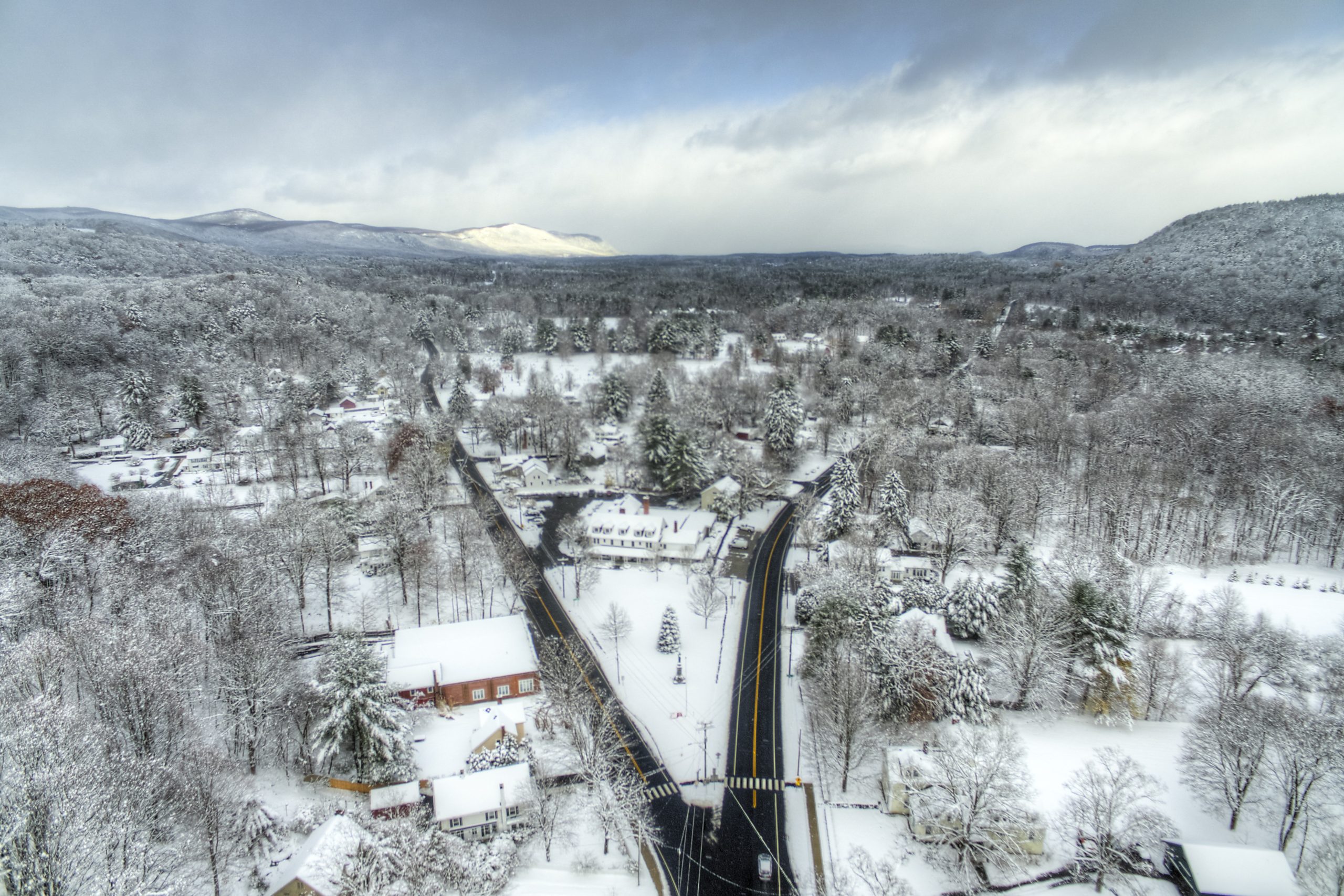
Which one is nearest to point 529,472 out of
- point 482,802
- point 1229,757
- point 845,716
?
point 482,802

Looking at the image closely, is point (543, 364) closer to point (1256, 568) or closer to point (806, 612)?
point (806, 612)

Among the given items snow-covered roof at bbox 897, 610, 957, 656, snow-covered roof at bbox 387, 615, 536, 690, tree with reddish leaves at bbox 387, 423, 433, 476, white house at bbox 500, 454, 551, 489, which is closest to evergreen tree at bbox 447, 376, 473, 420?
tree with reddish leaves at bbox 387, 423, 433, 476

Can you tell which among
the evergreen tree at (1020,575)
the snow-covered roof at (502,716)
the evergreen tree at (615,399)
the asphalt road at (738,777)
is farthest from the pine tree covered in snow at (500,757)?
the evergreen tree at (615,399)

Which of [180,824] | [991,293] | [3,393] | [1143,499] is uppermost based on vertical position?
[991,293]

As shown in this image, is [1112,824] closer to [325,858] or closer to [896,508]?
[325,858]

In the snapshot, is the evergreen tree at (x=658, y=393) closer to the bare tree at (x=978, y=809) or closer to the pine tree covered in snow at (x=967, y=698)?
the pine tree covered in snow at (x=967, y=698)

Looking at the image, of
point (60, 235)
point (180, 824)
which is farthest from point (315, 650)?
point (60, 235)
